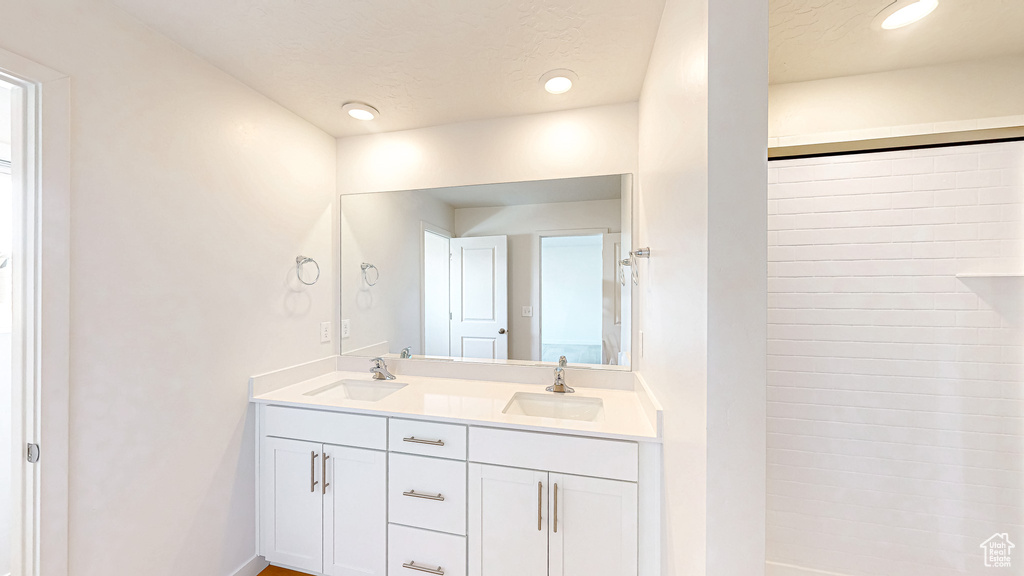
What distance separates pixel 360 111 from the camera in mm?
1845

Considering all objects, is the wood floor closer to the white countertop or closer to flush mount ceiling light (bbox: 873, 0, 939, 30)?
the white countertop

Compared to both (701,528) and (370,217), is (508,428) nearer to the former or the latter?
(701,528)

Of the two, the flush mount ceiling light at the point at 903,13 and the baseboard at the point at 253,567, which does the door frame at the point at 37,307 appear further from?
the flush mount ceiling light at the point at 903,13

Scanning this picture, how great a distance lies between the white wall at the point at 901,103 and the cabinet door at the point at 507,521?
182 centimetres

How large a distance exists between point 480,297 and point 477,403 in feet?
1.99

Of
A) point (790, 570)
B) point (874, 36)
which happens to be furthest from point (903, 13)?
point (790, 570)

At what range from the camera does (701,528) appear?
31.8 inches

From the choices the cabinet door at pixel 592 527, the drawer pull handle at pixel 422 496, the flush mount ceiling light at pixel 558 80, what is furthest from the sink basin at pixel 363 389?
the flush mount ceiling light at pixel 558 80

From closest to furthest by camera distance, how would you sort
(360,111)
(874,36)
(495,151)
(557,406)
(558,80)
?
(874,36) → (558,80) → (557,406) → (360,111) → (495,151)

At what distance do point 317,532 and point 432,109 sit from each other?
2.11 m

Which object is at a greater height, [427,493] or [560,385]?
[560,385]

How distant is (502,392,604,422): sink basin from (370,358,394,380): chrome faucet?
29.7 inches

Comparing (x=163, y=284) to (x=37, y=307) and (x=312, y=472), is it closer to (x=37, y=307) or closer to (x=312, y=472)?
(x=37, y=307)

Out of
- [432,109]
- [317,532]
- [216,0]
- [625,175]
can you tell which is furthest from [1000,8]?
[317,532]
